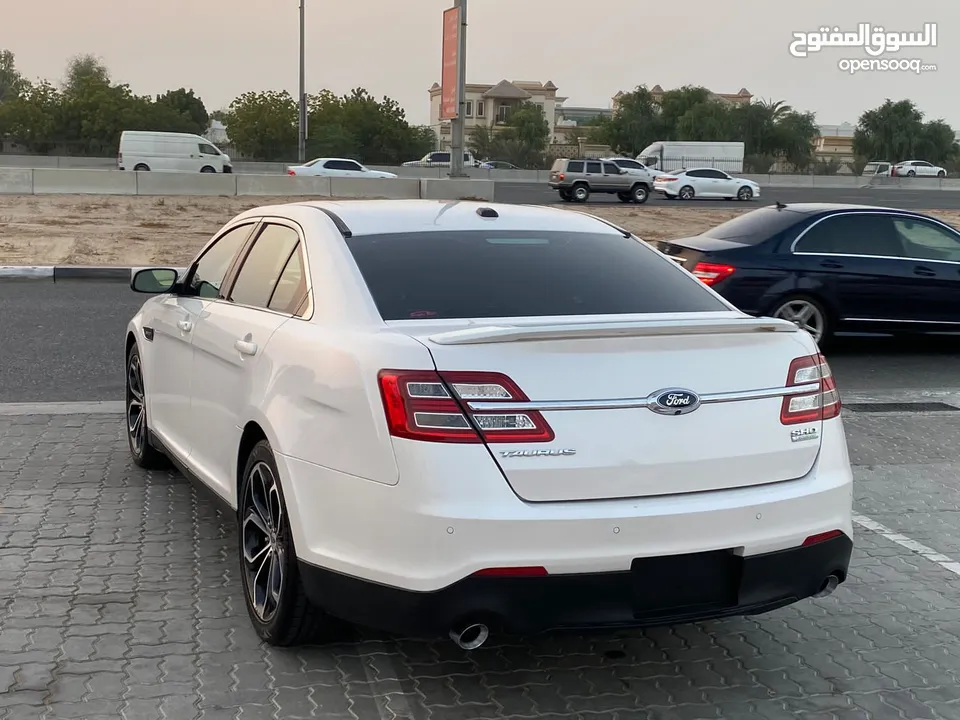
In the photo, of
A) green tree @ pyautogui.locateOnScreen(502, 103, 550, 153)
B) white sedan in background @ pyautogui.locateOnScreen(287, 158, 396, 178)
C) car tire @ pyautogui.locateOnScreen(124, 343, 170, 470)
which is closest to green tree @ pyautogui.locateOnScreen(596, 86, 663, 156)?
green tree @ pyautogui.locateOnScreen(502, 103, 550, 153)

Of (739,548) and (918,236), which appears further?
(918,236)

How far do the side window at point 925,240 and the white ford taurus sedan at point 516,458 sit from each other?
24.3 ft

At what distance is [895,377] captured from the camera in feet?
31.4

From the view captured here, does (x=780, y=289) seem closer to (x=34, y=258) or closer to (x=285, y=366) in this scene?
(x=285, y=366)

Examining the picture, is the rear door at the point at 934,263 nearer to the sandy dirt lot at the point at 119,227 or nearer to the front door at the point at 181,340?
the front door at the point at 181,340

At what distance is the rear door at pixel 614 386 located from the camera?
3.03 metres

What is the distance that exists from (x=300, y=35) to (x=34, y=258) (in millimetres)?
41345

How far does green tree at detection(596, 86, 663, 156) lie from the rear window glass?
3273 inches

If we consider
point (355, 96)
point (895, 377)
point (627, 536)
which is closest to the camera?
point (627, 536)

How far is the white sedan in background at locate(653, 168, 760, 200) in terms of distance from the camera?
145 feet

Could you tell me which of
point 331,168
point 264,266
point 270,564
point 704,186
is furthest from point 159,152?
point 270,564

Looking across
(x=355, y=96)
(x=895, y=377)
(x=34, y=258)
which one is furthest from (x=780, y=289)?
(x=355, y=96)

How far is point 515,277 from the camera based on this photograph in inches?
156

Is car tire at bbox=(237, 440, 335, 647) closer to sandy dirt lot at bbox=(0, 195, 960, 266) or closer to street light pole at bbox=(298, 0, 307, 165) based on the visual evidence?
sandy dirt lot at bbox=(0, 195, 960, 266)
